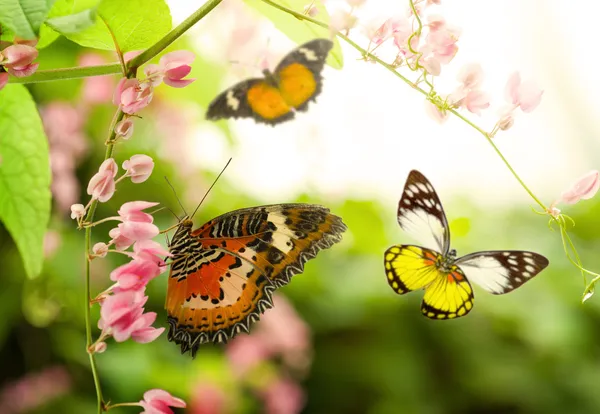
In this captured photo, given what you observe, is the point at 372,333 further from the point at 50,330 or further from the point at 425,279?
the point at 425,279

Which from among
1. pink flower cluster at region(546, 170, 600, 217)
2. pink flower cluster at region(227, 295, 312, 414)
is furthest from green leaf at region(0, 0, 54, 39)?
pink flower cluster at region(227, 295, 312, 414)

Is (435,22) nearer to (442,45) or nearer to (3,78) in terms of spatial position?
(442,45)

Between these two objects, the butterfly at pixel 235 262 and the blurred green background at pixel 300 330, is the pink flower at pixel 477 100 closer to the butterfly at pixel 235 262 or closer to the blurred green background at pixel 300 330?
the butterfly at pixel 235 262

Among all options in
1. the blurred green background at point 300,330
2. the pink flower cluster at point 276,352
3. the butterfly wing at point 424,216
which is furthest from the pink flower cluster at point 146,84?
the pink flower cluster at point 276,352

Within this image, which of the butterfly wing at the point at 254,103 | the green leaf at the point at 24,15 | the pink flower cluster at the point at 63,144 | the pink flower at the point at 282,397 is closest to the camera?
the green leaf at the point at 24,15

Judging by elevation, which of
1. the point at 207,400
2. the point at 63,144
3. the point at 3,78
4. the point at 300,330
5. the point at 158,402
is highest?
the point at 3,78

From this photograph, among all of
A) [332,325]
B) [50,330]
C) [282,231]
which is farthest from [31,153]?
[332,325]

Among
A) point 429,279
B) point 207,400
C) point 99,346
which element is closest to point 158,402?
point 99,346
